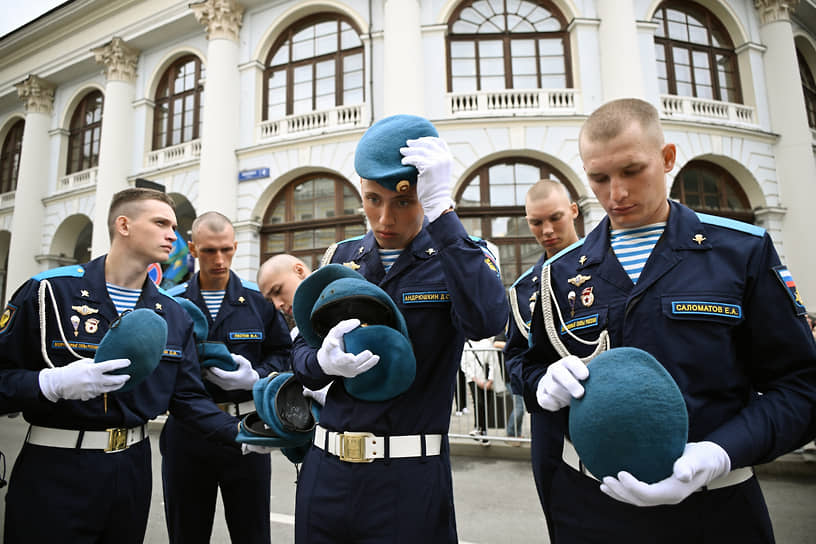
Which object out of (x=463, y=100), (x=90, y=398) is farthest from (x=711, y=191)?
(x=90, y=398)

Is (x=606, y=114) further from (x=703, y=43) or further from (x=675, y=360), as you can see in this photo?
(x=703, y=43)

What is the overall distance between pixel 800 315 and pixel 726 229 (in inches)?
12.3

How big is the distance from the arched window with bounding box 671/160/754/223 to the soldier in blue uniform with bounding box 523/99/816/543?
12.9 m

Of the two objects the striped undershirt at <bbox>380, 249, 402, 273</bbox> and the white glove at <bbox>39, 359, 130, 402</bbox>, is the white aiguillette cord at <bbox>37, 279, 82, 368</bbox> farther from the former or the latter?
the striped undershirt at <bbox>380, 249, 402, 273</bbox>

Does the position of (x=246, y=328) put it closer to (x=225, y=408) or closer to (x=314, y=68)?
(x=225, y=408)

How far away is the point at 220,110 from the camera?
1323 cm

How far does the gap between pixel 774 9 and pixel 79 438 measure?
17.6m

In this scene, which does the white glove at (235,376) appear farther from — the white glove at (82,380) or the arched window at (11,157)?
the arched window at (11,157)

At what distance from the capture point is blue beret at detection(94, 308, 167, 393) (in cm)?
200

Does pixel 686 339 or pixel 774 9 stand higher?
pixel 774 9

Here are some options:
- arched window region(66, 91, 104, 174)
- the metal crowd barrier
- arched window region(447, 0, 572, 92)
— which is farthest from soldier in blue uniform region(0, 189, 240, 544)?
arched window region(66, 91, 104, 174)

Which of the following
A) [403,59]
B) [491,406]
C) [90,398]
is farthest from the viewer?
[403,59]

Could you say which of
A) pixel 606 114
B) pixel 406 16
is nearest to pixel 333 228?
pixel 406 16

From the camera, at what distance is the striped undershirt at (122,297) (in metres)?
2.49
